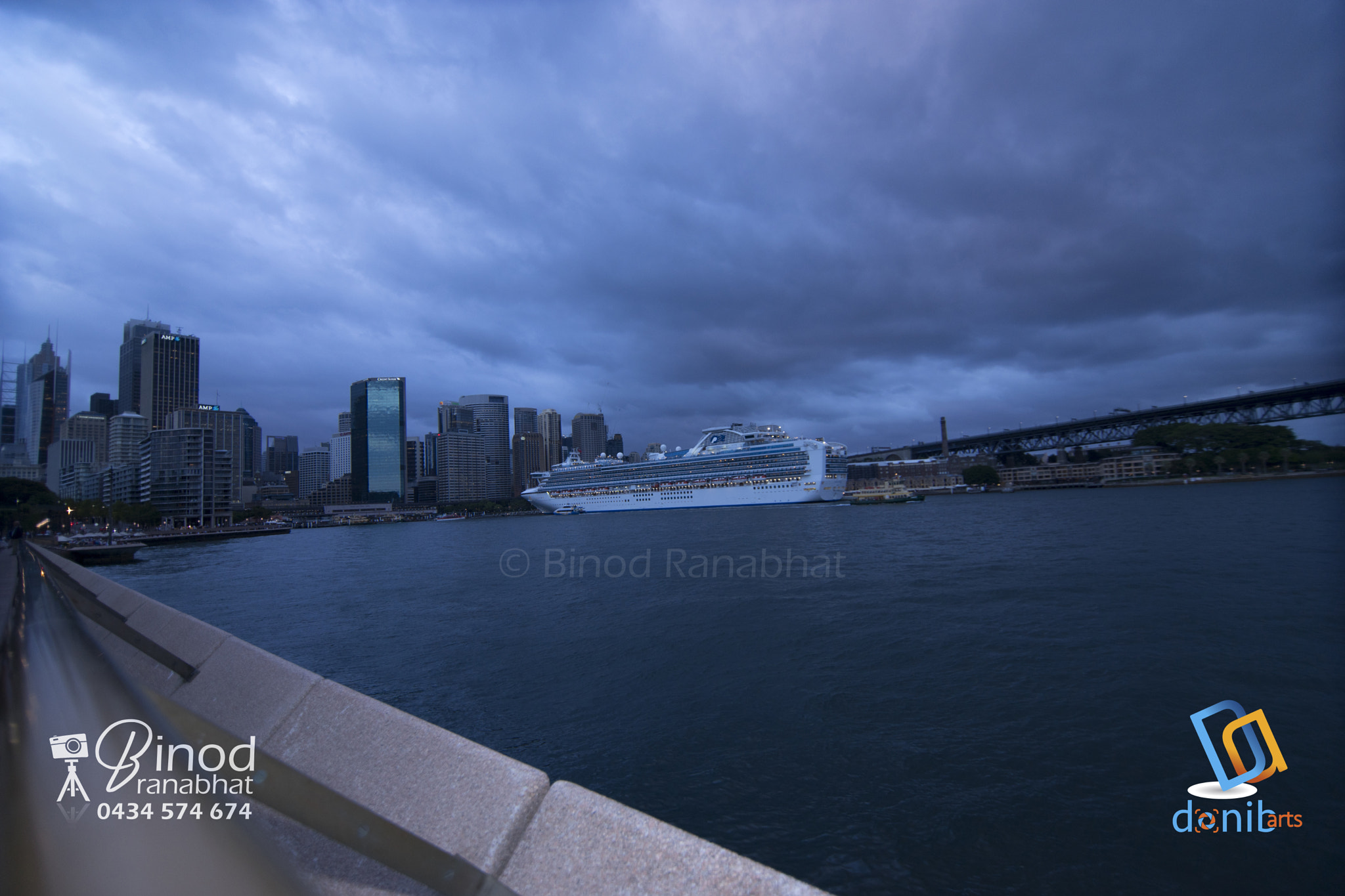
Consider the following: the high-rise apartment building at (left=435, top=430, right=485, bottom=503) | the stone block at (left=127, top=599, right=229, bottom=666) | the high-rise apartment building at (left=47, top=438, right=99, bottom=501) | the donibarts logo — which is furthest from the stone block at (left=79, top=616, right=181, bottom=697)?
the high-rise apartment building at (left=435, top=430, right=485, bottom=503)

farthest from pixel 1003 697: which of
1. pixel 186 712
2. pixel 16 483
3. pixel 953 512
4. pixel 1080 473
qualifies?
pixel 1080 473

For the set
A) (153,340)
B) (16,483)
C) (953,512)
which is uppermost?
(153,340)

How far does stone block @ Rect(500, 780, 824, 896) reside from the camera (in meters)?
1.58

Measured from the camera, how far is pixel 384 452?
181875mm

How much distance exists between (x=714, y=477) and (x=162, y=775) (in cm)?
7892

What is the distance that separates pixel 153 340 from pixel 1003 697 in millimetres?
220714

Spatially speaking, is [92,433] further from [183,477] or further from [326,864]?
[326,864]

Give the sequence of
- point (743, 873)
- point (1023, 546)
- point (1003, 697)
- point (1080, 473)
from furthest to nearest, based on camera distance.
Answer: point (1080, 473), point (1023, 546), point (1003, 697), point (743, 873)

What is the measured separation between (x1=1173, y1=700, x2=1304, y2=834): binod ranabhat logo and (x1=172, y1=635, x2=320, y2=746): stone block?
6477mm

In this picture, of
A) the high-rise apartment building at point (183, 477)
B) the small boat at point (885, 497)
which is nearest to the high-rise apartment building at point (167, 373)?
the high-rise apartment building at point (183, 477)

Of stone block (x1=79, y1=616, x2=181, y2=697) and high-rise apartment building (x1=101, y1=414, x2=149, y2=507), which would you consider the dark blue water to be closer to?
stone block (x1=79, y1=616, x2=181, y2=697)

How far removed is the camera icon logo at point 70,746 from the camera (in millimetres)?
3104

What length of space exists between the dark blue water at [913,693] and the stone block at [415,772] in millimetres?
3398

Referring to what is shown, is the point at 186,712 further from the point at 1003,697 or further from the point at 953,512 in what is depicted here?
the point at 953,512
